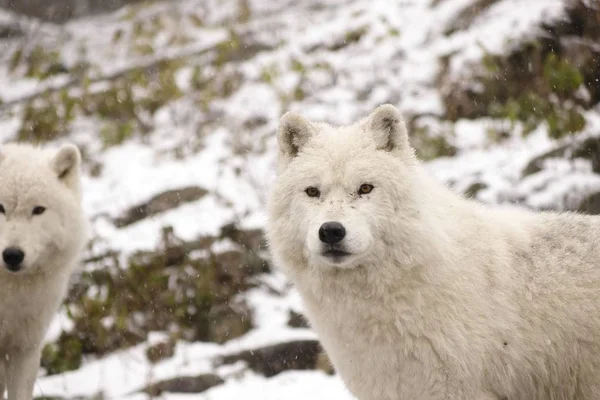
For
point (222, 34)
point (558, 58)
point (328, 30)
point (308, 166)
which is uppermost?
point (222, 34)

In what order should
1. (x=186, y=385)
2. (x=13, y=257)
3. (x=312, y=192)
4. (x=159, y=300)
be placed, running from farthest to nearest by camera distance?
(x=159, y=300) < (x=186, y=385) < (x=13, y=257) < (x=312, y=192)

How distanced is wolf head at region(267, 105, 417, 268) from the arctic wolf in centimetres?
229

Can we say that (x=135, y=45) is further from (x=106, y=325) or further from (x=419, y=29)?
(x=106, y=325)

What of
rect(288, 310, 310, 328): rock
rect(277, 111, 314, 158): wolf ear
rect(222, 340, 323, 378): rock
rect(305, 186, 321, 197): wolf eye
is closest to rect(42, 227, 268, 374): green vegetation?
rect(288, 310, 310, 328): rock

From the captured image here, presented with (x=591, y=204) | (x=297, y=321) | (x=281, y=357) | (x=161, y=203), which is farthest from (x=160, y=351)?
(x=591, y=204)

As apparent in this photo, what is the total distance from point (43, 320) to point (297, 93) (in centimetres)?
749

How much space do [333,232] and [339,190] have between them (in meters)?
0.34

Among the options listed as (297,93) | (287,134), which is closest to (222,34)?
(297,93)

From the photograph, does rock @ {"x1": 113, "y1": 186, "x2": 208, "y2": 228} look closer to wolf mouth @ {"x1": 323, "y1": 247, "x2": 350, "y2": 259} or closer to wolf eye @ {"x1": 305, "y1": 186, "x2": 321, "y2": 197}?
wolf eye @ {"x1": 305, "y1": 186, "x2": 321, "y2": 197}

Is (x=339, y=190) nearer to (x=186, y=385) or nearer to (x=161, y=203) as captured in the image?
(x=186, y=385)

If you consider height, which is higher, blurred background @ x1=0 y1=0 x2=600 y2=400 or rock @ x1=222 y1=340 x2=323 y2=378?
blurred background @ x1=0 y1=0 x2=600 y2=400

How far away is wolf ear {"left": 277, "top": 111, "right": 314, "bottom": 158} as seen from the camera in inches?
154

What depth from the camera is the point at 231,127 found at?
1153 cm

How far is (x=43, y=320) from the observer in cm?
527
